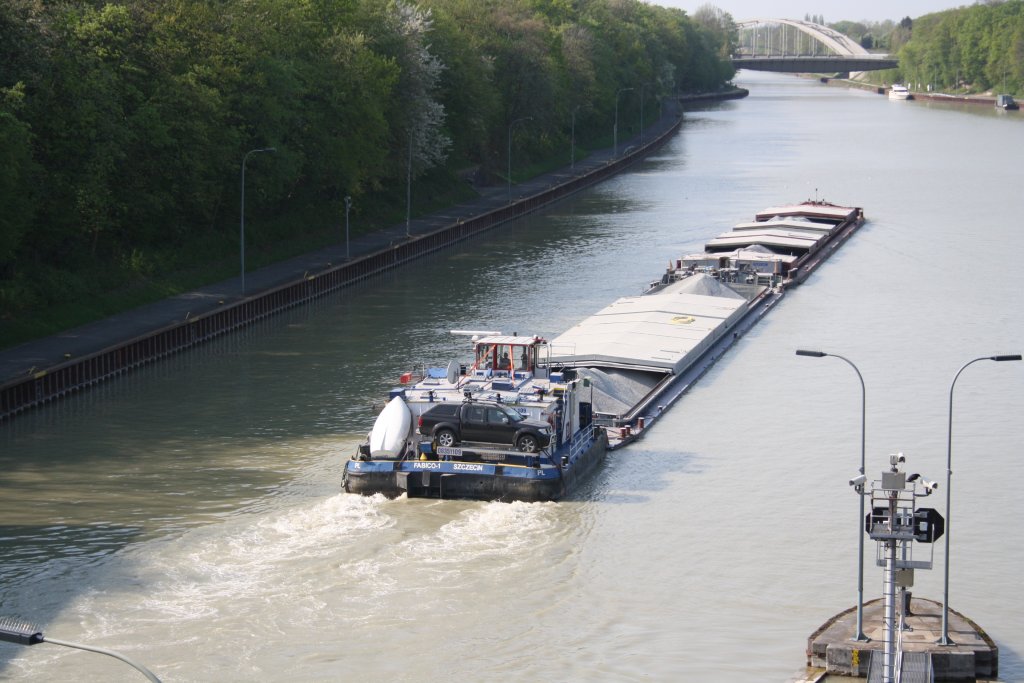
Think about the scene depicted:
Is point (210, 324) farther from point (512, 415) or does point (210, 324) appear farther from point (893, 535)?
point (893, 535)

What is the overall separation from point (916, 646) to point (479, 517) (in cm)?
1191

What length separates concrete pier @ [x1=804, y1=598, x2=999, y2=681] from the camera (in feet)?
83.5

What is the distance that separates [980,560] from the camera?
32.5 m

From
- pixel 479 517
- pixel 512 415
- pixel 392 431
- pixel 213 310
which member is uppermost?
pixel 213 310

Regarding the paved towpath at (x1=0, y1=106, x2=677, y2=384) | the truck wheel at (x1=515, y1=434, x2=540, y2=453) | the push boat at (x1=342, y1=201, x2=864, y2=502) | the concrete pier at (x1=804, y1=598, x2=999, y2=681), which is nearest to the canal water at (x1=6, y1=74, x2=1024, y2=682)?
the push boat at (x1=342, y1=201, x2=864, y2=502)

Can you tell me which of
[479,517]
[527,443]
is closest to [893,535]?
[479,517]

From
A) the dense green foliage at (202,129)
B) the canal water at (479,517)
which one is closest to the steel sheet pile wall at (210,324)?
the canal water at (479,517)

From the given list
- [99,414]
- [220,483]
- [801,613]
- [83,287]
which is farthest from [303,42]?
[801,613]

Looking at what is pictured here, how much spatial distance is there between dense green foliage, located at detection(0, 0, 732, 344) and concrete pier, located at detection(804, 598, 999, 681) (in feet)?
102

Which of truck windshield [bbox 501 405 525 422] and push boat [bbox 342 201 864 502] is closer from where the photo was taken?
push boat [bbox 342 201 864 502]

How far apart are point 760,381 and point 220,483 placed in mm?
20071

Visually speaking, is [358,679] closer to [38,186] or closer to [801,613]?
[801,613]

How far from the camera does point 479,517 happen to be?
34.8 metres

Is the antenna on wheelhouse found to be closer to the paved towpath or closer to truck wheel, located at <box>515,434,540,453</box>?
truck wheel, located at <box>515,434,540,453</box>
